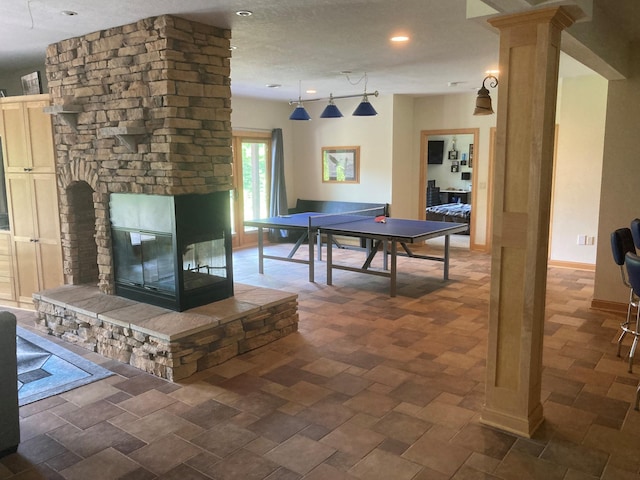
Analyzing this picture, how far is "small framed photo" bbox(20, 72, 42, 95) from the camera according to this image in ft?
17.4

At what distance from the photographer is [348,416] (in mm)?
3100

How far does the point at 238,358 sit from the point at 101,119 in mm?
2372

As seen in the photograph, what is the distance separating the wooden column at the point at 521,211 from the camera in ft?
8.43

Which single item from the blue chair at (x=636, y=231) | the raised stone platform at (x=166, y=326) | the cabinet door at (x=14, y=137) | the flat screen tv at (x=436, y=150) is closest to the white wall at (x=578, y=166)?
the blue chair at (x=636, y=231)

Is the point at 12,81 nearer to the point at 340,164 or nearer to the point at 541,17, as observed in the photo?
the point at 340,164

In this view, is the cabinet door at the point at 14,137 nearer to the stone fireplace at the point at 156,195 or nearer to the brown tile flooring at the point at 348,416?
the stone fireplace at the point at 156,195

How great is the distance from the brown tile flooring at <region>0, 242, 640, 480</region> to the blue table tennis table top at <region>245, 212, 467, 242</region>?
116 cm

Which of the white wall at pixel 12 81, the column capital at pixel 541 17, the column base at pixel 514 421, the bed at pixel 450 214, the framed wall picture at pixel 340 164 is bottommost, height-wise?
the column base at pixel 514 421

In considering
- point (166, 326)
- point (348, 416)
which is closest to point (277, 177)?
point (166, 326)

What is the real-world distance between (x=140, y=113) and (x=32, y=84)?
222 cm

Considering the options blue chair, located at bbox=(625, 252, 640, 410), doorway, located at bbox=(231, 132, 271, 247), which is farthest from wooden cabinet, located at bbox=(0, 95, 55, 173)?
blue chair, located at bbox=(625, 252, 640, 410)

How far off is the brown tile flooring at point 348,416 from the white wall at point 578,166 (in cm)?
250

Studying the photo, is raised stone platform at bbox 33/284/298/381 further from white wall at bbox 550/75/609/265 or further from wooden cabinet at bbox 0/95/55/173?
white wall at bbox 550/75/609/265

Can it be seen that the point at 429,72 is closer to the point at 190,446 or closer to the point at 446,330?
the point at 446,330
